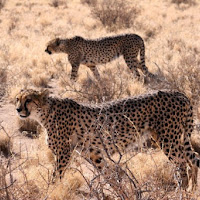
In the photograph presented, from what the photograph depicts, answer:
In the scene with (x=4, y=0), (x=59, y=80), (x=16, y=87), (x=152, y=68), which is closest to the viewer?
(x=16, y=87)

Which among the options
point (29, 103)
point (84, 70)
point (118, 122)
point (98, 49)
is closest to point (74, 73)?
point (98, 49)

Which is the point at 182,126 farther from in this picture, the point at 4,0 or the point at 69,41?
the point at 4,0

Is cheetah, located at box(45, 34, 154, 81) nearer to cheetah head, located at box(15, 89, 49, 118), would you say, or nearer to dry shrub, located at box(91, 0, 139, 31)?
cheetah head, located at box(15, 89, 49, 118)

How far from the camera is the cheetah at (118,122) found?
402cm

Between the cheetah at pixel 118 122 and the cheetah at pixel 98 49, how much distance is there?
4.16m

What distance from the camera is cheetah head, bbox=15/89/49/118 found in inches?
161

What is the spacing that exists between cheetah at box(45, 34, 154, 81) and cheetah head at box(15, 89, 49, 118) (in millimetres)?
4112

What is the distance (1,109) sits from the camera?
6777 mm

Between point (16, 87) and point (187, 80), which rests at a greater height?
point (187, 80)

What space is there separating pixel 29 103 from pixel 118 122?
0.88 meters

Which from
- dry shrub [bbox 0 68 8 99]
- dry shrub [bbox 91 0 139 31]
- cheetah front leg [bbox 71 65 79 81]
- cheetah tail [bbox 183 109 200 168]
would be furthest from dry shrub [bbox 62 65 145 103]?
dry shrub [bbox 91 0 139 31]

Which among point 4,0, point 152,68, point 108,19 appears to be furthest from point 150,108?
point 4,0

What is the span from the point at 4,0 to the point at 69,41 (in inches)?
519

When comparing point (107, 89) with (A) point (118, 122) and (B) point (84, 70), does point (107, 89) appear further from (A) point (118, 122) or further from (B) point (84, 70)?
(A) point (118, 122)
